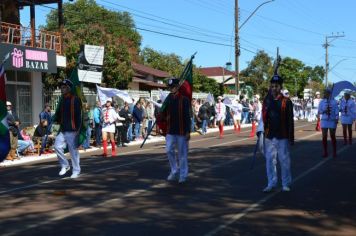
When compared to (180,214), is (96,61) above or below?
above

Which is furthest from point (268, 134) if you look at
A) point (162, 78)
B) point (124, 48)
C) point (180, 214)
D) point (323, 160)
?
point (162, 78)

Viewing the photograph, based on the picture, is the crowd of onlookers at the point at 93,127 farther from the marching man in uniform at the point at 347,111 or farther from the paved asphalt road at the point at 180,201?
the marching man in uniform at the point at 347,111

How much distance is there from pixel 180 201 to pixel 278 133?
2092 millimetres

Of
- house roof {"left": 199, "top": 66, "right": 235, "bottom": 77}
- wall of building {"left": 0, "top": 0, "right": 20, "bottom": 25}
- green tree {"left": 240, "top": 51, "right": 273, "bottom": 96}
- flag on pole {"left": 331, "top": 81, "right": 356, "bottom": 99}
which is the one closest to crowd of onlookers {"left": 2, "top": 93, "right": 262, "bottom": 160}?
flag on pole {"left": 331, "top": 81, "right": 356, "bottom": 99}

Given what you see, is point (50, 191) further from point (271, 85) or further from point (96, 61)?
point (96, 61)

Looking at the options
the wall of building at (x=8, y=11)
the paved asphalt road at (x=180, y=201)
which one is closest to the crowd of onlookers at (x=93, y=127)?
the paved asphalt road at (x=180, y=201)

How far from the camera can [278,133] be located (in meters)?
9.77

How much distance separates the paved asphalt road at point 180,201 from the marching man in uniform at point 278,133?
322 millimetres

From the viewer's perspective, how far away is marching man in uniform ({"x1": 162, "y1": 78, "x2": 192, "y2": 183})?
1093 centimetres

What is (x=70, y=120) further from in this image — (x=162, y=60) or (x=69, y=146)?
(x=162, y=60)

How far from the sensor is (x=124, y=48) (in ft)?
127

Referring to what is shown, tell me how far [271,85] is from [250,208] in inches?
96.7

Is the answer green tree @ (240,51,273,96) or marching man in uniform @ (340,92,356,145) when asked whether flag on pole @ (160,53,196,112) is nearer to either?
marching man in uniform @ (340,92,356,145)

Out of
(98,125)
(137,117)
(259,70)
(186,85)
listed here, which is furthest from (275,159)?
(259,70)
